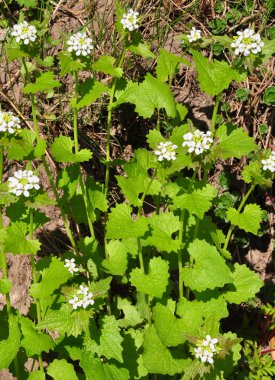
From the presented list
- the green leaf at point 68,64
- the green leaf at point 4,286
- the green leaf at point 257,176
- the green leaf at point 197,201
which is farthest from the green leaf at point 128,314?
the green leaf at point 68,64

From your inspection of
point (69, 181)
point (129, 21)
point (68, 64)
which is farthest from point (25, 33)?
point (69, 181)

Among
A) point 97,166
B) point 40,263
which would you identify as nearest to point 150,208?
point 97,166

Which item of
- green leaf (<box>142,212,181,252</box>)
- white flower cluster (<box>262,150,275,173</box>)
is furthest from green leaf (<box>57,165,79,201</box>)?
white flower cluster (<box>262,150,275,173</box>)

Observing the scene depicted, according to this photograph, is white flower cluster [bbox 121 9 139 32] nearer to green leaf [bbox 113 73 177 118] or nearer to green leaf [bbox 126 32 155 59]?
green leaf [bbox 126 32 155 59]

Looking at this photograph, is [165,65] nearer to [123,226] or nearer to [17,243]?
[123,226]

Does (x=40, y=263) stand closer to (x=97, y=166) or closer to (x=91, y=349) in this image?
(x=91, y=349)

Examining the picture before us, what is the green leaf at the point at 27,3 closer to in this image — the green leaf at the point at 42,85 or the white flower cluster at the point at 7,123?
the green leaf at the point at 42,85
